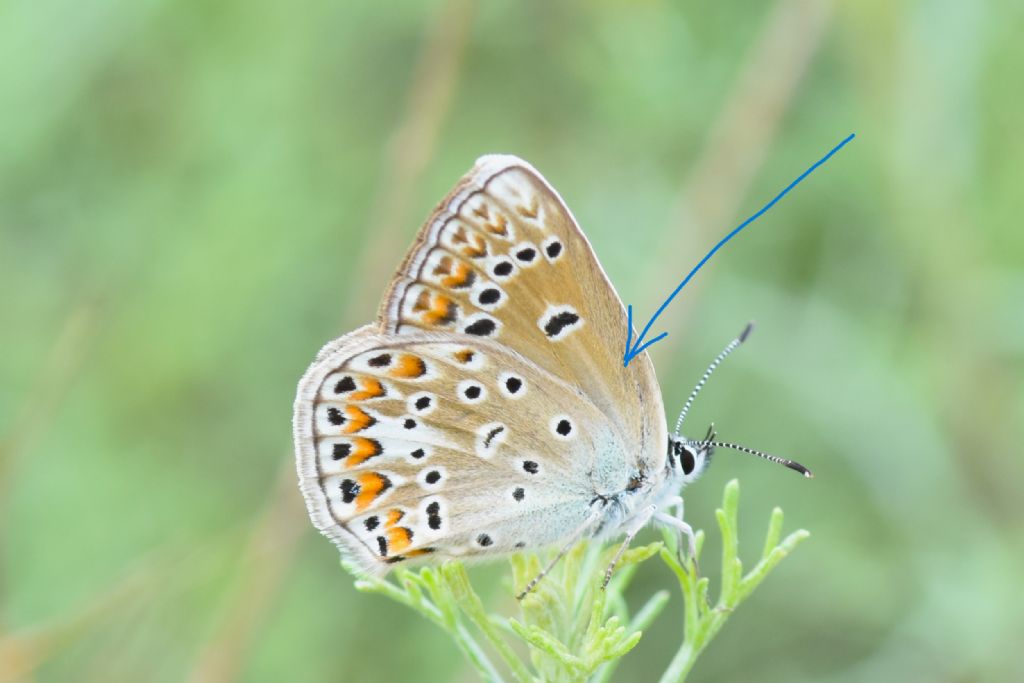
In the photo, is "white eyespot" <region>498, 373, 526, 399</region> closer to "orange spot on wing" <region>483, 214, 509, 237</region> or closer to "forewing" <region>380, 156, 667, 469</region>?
"forewing" <region>380, 156, 667, 469</region>

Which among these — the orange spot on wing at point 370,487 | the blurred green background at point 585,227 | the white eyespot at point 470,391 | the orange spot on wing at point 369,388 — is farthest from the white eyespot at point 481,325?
the blurred green background at point 585,227

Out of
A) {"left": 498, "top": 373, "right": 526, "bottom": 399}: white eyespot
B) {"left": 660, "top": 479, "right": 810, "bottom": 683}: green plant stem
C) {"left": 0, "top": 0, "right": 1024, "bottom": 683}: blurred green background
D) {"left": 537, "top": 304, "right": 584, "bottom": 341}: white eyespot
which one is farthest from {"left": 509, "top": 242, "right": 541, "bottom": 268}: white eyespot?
{"left": 0, "top": 0, "right": 1024, "bottom": 683}: blurred green background

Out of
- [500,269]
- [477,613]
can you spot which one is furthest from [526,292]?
[477,613]

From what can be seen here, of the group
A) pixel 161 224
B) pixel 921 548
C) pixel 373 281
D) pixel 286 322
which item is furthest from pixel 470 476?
pixel 161 224

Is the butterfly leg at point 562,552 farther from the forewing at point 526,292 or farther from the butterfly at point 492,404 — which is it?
the forewing at point 526,292

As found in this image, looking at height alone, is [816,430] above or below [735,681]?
above

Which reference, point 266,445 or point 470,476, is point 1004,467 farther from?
point 266,445

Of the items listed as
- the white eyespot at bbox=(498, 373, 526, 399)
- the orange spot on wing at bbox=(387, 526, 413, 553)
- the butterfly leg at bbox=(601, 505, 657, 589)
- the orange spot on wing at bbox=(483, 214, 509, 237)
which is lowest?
the butterfly leg at bbox=(601, 505, 657, 589)
